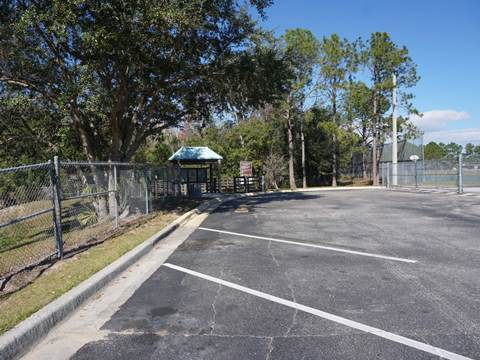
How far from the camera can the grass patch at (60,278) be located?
14.9 ft

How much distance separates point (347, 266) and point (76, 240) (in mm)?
6243

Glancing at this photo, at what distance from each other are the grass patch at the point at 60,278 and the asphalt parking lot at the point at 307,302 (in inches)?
36.6

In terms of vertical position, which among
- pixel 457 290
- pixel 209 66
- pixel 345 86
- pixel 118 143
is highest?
pixel 345 86

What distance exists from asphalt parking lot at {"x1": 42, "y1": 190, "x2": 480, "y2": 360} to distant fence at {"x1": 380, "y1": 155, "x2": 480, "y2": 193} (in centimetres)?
2122

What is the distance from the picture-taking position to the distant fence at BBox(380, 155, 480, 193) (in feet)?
91.9

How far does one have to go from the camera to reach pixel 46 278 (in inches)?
237

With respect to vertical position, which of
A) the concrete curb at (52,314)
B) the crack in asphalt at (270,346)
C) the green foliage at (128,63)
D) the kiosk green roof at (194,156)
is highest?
A: the green foliage at (128,63)

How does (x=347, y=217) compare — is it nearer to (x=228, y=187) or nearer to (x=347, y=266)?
(x=347, y=266)

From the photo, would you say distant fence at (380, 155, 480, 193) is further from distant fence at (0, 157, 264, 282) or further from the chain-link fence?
the chain-link fence

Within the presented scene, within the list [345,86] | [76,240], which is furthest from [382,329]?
[345,86]

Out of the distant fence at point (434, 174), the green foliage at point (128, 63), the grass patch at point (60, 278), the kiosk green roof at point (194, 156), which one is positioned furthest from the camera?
the distant fence at point (434, 174)

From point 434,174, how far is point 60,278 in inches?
1170

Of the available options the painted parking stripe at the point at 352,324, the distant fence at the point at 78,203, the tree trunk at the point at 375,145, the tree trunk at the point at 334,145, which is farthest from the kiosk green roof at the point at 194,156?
the painted parking stripe at the point at 352,324

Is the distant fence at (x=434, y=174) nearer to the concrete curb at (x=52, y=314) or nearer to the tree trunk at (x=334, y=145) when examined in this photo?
the tree trunk at (x=334, y=145)
